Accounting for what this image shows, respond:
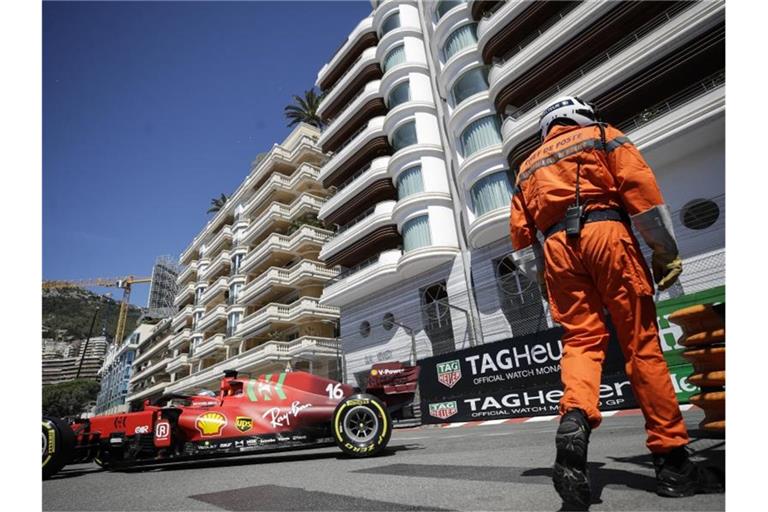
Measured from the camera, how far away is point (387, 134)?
22.8 metres

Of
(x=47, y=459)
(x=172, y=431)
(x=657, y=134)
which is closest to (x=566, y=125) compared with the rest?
(x=172, y=431)

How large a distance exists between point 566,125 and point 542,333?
7935 millimetres

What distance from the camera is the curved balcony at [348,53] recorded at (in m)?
26.6

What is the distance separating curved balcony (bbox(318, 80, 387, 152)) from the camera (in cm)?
2430

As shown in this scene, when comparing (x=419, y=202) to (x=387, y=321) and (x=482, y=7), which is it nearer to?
(x=387, y=321)

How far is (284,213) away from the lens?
1268 inches

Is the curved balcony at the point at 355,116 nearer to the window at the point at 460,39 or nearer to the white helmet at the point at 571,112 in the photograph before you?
the window at the point at 460,39

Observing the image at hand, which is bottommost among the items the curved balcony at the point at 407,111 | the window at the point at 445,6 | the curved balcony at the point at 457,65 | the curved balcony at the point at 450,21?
the curved balcony at the point at 407,111

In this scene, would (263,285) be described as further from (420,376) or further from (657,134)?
(657,134)

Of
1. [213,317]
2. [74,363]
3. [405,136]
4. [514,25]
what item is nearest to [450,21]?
[514,25]

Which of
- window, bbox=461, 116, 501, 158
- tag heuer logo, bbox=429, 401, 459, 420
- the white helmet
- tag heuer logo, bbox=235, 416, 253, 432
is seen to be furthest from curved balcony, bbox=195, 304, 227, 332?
the white helmet

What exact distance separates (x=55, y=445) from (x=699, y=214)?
48.7 feet

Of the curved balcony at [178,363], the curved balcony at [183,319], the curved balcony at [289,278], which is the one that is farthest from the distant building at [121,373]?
the curved balcony at [289,278]

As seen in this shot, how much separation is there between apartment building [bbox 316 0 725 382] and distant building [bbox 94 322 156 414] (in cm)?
5882
